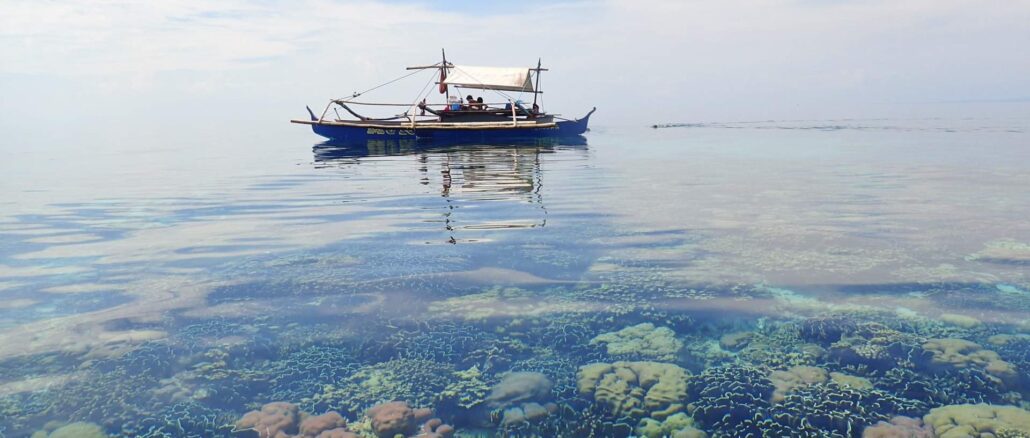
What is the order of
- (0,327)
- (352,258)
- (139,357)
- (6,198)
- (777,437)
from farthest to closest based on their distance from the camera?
(6,198) < (352,258) < (0,327) < (139,357) < (777,437)

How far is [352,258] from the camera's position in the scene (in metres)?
11.8

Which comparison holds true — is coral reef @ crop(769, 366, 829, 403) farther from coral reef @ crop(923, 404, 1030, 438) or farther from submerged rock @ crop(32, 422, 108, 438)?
submerged rock @ crop(32, 422, 108, 438)

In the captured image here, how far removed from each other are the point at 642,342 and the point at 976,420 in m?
3.46

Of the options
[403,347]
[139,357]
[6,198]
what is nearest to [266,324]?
[139,357]

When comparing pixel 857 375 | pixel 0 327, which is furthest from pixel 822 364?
pixel 0 327

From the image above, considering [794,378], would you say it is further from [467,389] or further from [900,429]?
[467,389]

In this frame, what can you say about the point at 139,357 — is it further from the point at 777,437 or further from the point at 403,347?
the point at 777,437

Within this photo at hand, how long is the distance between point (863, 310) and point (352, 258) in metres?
9.09

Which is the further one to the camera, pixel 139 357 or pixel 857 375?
pixel 139 357

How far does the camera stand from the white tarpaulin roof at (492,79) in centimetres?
5112

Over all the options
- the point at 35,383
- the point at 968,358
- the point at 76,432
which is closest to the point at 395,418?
the point at 76,432

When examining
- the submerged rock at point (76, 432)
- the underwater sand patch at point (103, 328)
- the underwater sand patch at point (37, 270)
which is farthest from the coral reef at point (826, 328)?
the underwater sand patch at point (37, 270)

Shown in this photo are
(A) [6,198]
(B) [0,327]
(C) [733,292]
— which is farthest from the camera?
(A) [6,198]

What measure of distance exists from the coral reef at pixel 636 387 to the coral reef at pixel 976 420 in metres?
2.37
